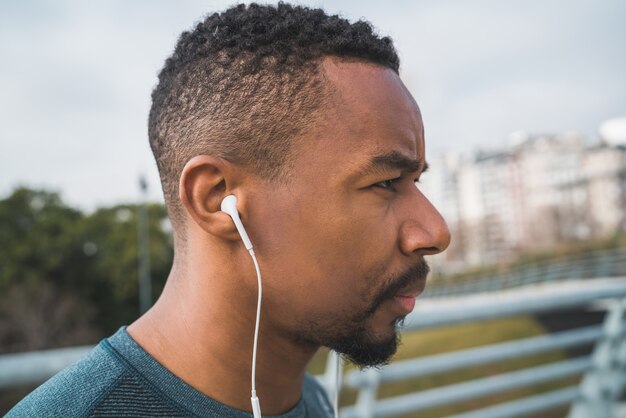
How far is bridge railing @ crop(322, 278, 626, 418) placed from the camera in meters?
2.82

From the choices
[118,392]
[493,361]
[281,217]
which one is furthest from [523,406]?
[118,392]

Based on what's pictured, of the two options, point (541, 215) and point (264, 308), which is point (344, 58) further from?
point (541, 215)

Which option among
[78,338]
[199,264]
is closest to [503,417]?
[199,264]

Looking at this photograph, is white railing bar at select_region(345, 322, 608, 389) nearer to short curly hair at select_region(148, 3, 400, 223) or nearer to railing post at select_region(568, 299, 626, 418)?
railing post at select_region(568, 299, 626, 418)

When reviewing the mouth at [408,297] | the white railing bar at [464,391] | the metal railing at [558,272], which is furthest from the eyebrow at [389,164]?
the metal railing at [558,272]

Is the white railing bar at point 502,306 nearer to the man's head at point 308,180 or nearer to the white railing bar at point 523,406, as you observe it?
the white railing bar at point 523,406

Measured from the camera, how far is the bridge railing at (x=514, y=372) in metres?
2.82

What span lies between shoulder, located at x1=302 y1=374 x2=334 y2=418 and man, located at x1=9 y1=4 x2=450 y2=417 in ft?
0.93

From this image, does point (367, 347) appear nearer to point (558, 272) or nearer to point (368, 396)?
point (368, 396)

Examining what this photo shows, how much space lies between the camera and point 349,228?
1291 mm

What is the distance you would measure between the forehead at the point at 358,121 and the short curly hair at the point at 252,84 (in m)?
0.03

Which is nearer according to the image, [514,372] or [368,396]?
[368,396]

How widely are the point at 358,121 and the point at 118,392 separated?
736 mm

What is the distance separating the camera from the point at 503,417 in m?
3.34
